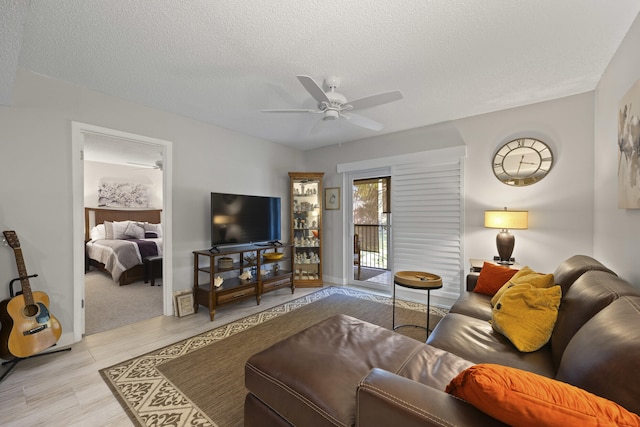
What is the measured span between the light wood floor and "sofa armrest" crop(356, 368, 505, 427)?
5.21 ft

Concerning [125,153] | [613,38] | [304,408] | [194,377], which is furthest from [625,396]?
[125,153]

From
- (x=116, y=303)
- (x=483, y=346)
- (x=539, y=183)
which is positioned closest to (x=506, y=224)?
(x=539, y=183)

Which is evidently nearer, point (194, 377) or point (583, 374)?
point (583, 374)

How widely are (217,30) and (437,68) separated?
178 cm

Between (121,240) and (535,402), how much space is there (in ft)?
21.2

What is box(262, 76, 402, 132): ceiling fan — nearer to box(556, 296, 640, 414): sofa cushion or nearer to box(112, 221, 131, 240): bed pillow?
box(556, 296, 640, 414): sofa cushion

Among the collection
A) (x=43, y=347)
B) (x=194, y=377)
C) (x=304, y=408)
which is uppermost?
(x=304, y=408)

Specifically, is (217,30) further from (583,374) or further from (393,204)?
(393,204)

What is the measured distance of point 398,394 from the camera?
0.85 m

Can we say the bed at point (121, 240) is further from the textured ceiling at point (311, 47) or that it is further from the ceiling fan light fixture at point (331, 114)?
the ceiling fan light fixture at point (331, 114)

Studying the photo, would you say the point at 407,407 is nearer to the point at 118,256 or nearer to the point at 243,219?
the point at 243,219

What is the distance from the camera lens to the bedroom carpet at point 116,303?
3.03 metres

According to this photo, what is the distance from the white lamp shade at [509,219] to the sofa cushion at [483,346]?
1385 millimetres

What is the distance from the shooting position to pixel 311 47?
1.97 m
